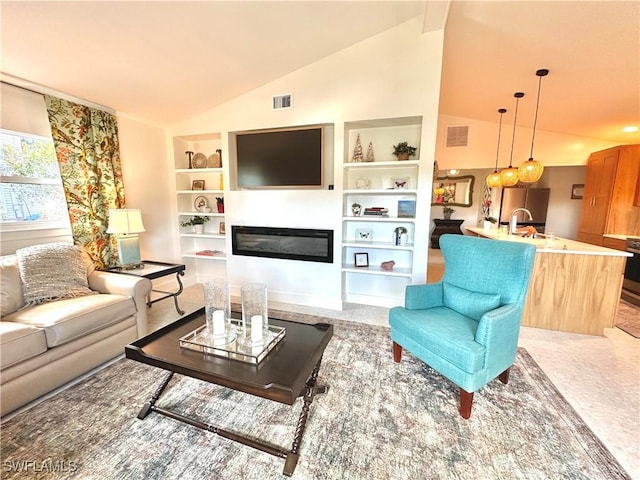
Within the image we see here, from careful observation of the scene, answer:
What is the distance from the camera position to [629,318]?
3.13 m

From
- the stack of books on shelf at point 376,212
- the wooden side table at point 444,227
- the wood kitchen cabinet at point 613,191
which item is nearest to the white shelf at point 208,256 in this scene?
the stack of books on shelf at point 376,212

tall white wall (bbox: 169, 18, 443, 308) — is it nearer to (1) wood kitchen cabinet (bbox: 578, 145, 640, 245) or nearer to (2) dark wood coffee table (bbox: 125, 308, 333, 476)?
(2) dark wood coffee table (bbox: 125, 308, 333, 476)

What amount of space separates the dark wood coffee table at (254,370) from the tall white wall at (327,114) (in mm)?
1843

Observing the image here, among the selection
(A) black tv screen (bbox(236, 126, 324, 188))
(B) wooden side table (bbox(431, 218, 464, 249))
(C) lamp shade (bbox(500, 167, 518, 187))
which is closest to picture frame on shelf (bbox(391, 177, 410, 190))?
(A) black tv screen (bbox(236, 126, 324, 188))

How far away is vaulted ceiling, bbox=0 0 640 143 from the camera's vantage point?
2.02 meters

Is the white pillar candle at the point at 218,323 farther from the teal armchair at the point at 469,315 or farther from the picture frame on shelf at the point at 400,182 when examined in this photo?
the picture frame on shelf at the point at 400,182

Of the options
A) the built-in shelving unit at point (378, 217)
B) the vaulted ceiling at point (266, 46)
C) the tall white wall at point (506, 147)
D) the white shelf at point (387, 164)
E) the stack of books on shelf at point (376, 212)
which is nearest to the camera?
the vaulted ceiling at point (266, 46)

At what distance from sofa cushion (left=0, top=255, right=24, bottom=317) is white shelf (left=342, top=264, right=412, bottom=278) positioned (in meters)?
2.90

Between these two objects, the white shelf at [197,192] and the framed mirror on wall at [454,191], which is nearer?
the white shelf at [197,192]

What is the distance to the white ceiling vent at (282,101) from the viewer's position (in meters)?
3.27

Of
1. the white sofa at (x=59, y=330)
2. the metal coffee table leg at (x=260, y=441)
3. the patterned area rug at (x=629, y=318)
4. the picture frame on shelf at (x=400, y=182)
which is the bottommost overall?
the patterned area rug at (x=629, y=318)

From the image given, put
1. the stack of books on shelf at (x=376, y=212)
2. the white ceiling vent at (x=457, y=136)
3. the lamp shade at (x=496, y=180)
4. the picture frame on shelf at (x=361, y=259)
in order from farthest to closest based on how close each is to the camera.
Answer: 1. the white ceiling vent at (x=457, y=136)
2. the lamp shade at (x=496, y=180)
3. the picture frame on shelf at (x=361, y=259)
4. the stack of books on shelf at (x=376, y=212)

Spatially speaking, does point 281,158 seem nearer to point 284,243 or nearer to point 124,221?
point 284,243

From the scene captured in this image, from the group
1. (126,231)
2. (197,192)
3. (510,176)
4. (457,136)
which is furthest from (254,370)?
(457,136)
